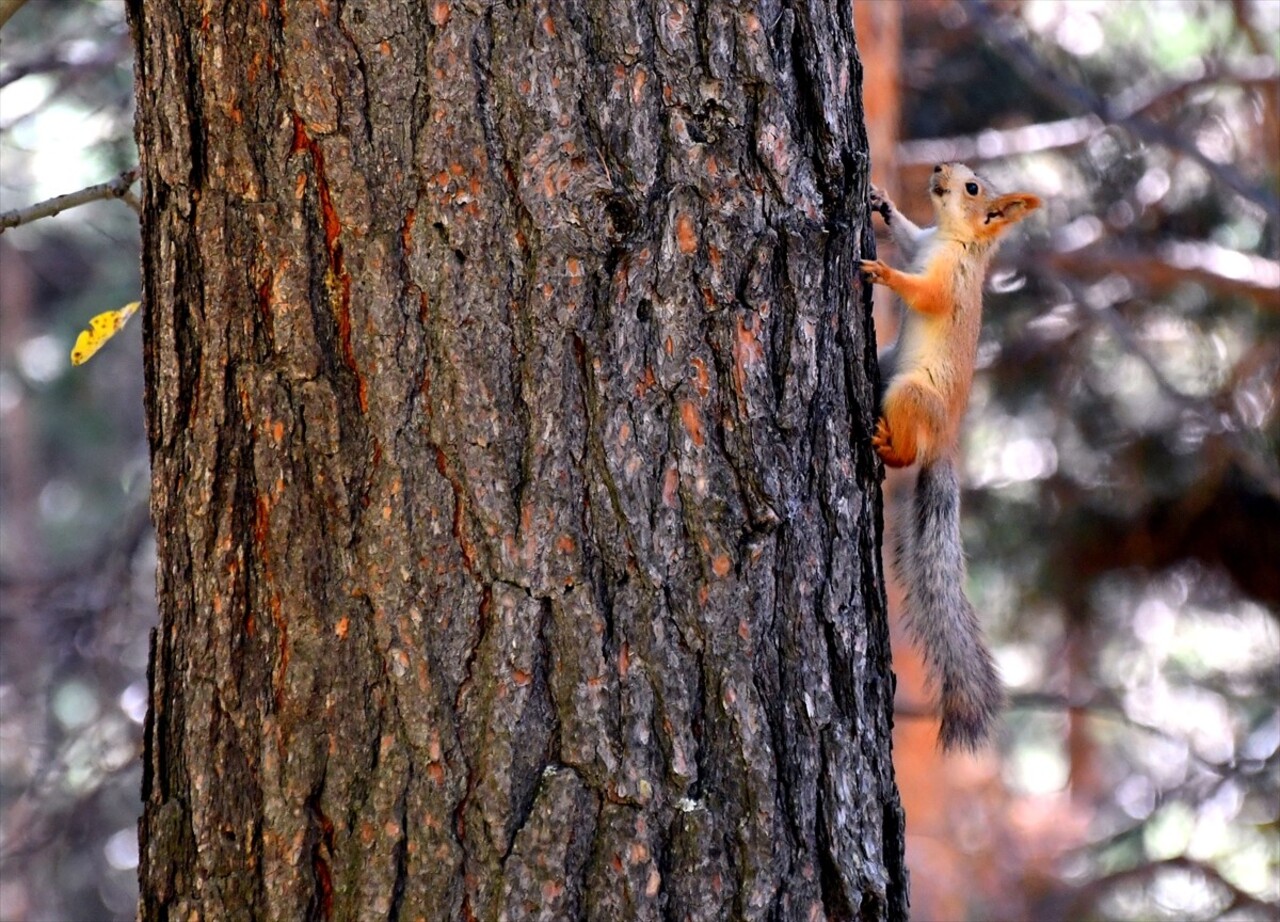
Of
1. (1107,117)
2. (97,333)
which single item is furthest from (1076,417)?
(97,333)

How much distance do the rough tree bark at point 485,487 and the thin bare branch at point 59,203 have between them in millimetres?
475

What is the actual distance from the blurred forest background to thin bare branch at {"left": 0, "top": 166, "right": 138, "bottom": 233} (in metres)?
2.47

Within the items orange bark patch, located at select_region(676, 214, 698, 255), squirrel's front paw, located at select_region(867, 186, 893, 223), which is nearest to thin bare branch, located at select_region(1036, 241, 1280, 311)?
squirrel's front paw, located at select_region(867, 186, 893, 223)

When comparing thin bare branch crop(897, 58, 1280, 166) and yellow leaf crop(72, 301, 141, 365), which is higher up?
thin bare branch crop(897, 58, 1280, 166)

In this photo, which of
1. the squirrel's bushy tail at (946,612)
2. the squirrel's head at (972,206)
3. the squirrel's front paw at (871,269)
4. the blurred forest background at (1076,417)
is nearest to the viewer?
the squirrel's front paw at (871,269)

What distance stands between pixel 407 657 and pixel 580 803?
24 cm

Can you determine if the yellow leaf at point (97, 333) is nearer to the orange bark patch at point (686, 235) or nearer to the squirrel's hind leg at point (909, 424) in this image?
the orange bark patch at point (686, 235)

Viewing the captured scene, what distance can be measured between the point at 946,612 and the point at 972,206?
3.93ft

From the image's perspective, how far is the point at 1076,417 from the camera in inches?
280

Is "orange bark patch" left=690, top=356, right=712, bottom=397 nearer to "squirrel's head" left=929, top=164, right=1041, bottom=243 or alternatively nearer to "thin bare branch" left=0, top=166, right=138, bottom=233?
"thin bare branch" left=0, top=166, right=138, bottom=233

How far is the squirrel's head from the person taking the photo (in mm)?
3121

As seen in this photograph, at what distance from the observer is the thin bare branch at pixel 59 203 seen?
1.99 m

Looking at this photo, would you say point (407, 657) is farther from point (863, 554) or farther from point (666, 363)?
point (863, 554)

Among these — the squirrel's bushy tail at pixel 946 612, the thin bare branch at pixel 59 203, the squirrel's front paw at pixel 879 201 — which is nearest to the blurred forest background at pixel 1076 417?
the squirrel's front paw at pixel 879 201
